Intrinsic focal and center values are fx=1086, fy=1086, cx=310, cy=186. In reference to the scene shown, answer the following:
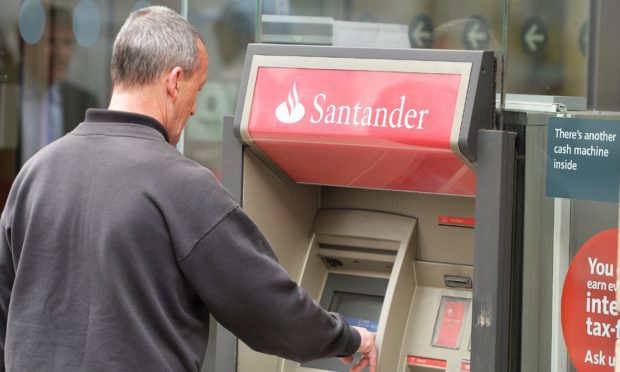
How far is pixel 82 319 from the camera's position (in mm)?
2275

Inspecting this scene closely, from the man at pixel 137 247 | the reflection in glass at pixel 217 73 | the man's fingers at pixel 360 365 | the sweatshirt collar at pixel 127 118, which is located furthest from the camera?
the reflection in glass at pixel 217 73

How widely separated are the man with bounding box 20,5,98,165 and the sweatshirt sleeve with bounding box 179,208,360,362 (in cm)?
377

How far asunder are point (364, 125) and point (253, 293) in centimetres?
61

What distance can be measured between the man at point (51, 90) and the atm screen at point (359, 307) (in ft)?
10.3

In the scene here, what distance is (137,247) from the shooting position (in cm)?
224

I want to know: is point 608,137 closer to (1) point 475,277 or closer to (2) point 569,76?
(1) point 475,277

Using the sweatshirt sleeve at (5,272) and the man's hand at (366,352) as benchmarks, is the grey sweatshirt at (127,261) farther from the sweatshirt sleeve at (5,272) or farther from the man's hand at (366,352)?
the man's hand at (366,352)

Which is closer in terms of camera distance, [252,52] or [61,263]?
[61,263]

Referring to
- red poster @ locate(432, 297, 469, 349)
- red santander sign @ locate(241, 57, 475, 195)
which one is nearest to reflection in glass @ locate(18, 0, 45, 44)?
red santander sign @ locate(241, 57, 475, 195)

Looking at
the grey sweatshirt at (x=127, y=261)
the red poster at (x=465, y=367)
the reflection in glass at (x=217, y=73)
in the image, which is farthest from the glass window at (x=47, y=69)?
the grey sweatshirt at (x=127, y=261)

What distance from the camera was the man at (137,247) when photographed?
2.25 metres

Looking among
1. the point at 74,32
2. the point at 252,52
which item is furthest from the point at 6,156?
the point at 252,52

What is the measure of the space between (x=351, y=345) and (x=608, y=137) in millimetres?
802

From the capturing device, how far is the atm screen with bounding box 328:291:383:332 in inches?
122
